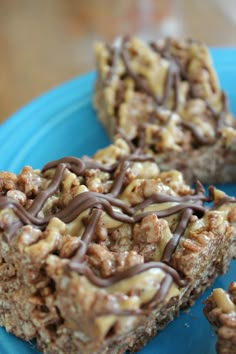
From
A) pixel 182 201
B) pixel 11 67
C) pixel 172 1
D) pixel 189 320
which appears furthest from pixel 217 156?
pixel 172 1

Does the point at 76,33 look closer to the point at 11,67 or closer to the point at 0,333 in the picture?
the point at 11,67

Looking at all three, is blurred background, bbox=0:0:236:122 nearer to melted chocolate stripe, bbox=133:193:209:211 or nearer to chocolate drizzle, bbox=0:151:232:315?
chocolate drizzle, bbox=0:151:232:315

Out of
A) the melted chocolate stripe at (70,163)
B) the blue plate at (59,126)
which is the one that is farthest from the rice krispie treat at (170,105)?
the melted chocolate stripe at (70,163)

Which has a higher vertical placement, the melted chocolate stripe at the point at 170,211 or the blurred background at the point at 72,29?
the blurred background at the point at 72,29

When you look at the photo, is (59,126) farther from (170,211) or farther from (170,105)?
(170,211)

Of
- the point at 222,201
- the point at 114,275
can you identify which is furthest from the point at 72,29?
the point at 114,275

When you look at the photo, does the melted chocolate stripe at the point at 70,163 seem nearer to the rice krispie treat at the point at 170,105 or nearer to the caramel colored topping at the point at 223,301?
the rice krispie treat at the point at 170,105
